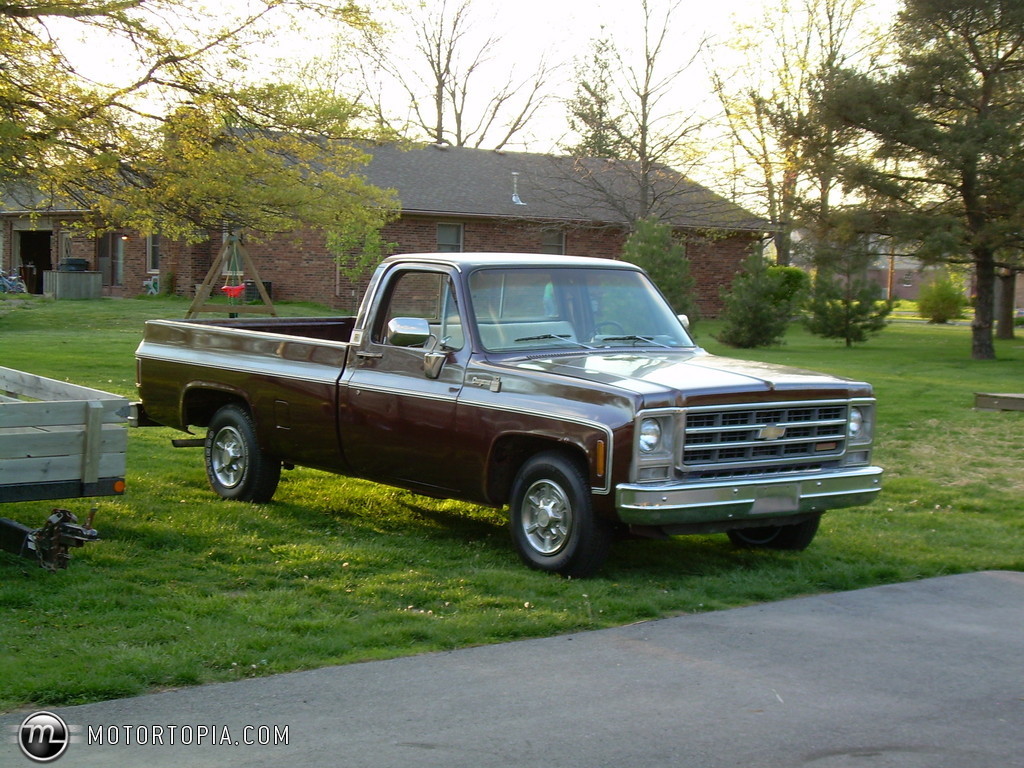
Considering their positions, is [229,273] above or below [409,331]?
above

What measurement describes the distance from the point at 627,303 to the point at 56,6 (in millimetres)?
9533

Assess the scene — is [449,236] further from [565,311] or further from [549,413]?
[549,413]

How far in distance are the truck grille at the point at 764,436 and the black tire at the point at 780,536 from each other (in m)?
0.61

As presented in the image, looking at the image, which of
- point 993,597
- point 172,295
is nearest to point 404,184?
point 172,295

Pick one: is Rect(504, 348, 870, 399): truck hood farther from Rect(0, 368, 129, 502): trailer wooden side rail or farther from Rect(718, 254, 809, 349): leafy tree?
Rect(718, 254, 809, 349): leafy tree

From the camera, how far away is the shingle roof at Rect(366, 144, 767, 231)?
119 feet

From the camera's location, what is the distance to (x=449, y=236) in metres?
37.0

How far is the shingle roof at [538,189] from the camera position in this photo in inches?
1432

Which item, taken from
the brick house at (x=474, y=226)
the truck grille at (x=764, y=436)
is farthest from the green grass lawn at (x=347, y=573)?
the brick house at (x=474, y=226)

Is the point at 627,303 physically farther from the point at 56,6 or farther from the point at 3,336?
the point at 3,336

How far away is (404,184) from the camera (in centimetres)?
3691

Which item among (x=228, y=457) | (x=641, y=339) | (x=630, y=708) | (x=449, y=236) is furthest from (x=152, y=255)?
(x=630, y=708)

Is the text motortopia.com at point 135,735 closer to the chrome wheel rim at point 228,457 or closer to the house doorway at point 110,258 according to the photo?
the chrome wheel rim at point 228,457

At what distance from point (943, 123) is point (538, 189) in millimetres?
14196
